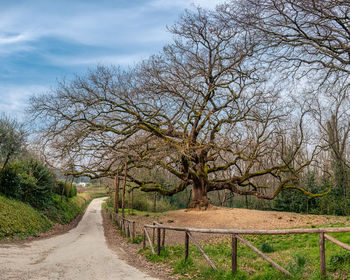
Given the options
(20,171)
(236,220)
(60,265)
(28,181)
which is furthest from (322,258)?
(20,171)

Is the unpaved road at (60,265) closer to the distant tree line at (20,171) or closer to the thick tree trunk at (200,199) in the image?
the distant tree line at (20,171)

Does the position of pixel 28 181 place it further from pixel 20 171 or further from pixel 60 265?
pixel 60 265

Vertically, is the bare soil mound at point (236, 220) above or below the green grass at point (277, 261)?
below

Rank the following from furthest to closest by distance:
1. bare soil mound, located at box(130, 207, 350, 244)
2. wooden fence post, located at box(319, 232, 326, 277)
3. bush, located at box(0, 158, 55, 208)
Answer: bush, located at box(0, 158, 55, 208)
bare soil mound, located at box(130, 207, 350, 244)
wooden fence post, located at box(319, 232, 326, 277)

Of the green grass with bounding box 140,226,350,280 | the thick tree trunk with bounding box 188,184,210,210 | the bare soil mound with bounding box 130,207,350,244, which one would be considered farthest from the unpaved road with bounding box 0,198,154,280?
the thick tree trunk with bounding box 188,184,210,210

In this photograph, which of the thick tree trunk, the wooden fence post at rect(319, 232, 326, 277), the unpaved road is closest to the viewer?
the wooden fence post at rect(319, 232, 326, 277)

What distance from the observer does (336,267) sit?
555 cm

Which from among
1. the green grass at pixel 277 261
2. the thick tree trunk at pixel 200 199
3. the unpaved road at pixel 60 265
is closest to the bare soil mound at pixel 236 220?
the thick tree trunk at pixel 200 199

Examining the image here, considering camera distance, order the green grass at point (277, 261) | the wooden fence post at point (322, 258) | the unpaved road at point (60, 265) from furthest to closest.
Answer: the unpaved road at point (60, 265)
the green grass at point (277, 261)
the wooden fence post at point (322, 258)

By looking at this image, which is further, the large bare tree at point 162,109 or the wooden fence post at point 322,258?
the large bare tree at point 162,109

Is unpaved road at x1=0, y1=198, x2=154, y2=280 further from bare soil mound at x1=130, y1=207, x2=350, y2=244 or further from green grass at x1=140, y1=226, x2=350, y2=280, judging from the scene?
bare soil mound at x1=130, y1=207, x2=350, y2=244

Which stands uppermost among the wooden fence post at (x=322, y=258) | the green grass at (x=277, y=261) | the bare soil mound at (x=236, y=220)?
the wooden fence post at (x=322, y=258)

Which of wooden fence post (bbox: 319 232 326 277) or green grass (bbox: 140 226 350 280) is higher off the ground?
wooden fence post (bbox: 319 232 326 277)

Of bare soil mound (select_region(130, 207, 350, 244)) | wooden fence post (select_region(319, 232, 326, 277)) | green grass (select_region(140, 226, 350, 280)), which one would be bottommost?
bare soil mound (select_region(130, 207, 350, 244))
